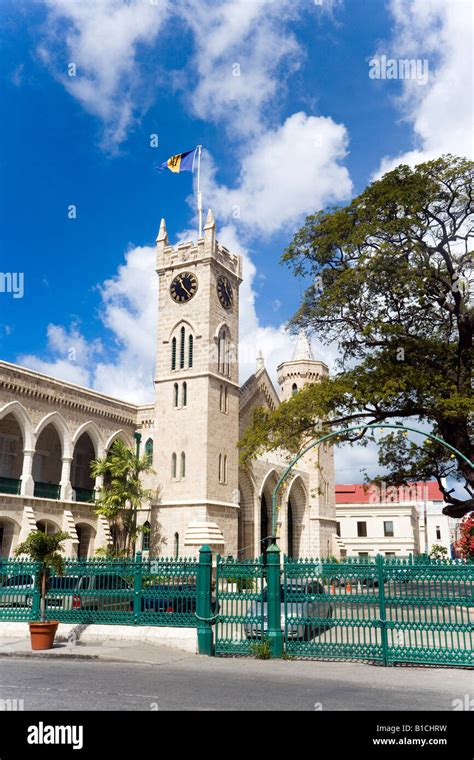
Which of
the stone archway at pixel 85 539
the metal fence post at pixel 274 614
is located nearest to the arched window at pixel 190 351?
the stone archway at pixel 85 539

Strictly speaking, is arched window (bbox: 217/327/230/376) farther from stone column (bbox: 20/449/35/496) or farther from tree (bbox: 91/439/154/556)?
stone column (bbox: 20/449/35/496)

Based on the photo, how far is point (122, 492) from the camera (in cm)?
3241

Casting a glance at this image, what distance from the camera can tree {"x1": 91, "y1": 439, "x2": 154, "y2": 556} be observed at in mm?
32469

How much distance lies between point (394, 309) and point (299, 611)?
40.9 feet

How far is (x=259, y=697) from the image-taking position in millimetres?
8531

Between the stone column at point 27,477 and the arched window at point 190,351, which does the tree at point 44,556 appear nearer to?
the stone column at point 27,477

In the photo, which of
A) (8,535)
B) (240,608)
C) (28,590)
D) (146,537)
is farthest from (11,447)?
(240,608)

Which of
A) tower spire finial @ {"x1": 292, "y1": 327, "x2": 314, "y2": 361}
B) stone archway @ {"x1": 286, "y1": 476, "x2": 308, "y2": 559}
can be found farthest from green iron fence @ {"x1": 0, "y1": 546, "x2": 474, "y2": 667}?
tower spire finial @ {"x1": 292, "y1": 327, "x2": 314, "y2": 361}

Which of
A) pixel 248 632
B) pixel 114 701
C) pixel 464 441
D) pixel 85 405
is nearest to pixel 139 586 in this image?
pixel 248 632

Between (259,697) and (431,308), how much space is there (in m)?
17.0

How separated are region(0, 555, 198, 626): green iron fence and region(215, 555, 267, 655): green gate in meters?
0.58

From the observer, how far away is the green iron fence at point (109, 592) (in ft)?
44.4
